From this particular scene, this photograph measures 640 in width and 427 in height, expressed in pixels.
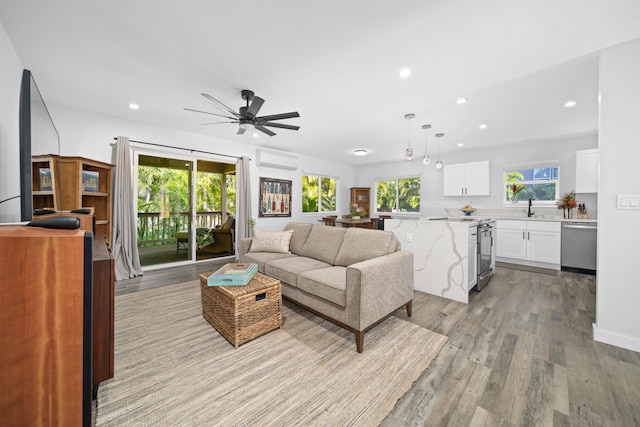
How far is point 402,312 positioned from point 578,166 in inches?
179

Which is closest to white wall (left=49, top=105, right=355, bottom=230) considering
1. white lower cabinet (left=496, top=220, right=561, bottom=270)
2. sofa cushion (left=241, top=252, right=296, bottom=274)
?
sofa cushion (left=241, top=252, right=296, bottom=274)

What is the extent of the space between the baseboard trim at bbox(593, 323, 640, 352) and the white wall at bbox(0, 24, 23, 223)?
176 inches

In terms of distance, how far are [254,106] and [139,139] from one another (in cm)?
256

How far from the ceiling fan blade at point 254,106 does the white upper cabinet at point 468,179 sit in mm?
4926

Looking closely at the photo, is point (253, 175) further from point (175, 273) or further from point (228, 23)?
point (228, 23)

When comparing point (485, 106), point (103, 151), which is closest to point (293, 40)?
point (485, 106)

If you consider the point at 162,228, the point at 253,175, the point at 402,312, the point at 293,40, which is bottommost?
the point at 402,312

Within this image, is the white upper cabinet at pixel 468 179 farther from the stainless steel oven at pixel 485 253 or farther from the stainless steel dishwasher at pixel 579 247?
the stainless steel oven at pixel 485 253

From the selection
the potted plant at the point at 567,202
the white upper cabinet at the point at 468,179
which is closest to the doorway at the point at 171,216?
the white upper cabinet at the point at 468,179

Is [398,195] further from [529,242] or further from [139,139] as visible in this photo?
[139,139]

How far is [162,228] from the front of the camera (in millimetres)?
4773

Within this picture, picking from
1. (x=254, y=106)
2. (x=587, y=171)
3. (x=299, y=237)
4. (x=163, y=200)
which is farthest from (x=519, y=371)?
(x=163, y=200)

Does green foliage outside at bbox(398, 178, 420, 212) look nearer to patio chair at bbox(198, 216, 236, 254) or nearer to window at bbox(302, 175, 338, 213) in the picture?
window at bbox(302, 175, 338, 213)

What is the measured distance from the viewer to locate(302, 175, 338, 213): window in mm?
6770
